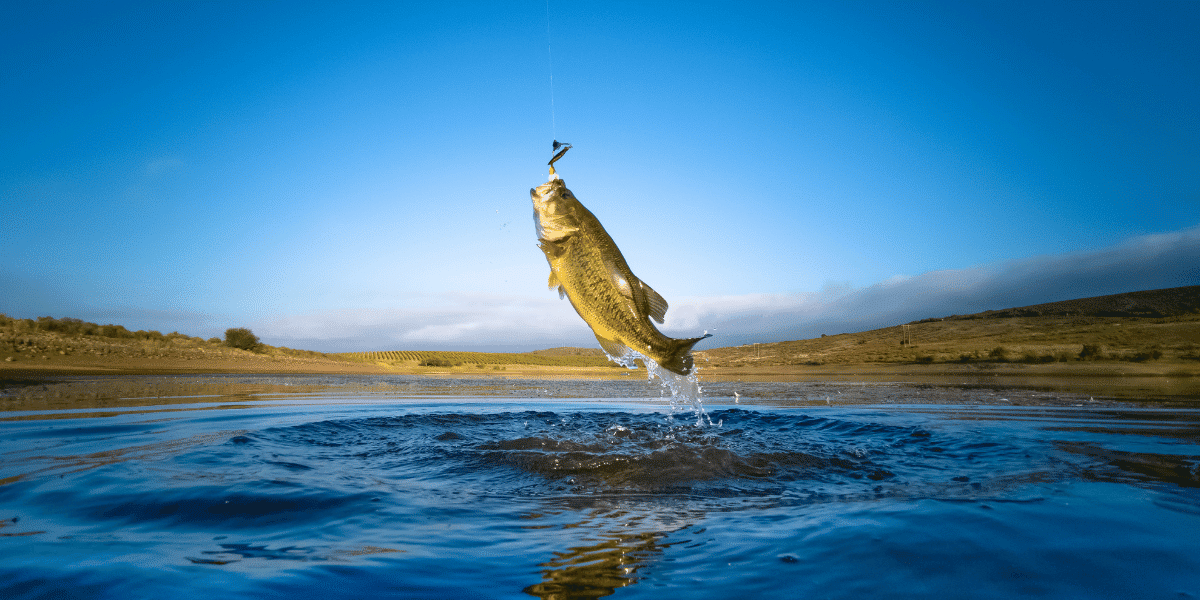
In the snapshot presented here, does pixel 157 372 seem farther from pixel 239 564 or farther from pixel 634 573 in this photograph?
pixel 634 573

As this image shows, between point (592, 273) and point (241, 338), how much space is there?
36.3m

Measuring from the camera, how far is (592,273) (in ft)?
13.5

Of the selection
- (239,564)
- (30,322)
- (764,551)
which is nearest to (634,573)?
(764,551)

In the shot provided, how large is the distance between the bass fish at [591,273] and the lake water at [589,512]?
1205 millimetres

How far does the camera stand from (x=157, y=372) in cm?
1923

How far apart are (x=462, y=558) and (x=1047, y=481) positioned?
4.38m

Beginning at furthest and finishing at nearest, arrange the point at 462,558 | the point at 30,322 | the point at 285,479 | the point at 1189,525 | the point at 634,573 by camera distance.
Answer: the point at 30,322, the point at 285,479, the point at 1189,525, the point at 462,558, the point at 634,573

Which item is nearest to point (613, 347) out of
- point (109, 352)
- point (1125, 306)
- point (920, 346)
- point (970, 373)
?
point (970, 373)

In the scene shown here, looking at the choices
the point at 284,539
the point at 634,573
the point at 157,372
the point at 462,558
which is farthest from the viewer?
the point at 157,372

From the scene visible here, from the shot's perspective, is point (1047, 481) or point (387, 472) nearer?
point (1047, 481)

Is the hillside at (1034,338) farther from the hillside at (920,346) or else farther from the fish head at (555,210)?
the fish head at (555,210)

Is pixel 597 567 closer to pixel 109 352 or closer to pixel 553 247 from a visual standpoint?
pixel 553 247

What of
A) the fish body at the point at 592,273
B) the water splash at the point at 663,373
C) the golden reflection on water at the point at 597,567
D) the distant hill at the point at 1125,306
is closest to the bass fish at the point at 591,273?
the fish body at the point at 592,273

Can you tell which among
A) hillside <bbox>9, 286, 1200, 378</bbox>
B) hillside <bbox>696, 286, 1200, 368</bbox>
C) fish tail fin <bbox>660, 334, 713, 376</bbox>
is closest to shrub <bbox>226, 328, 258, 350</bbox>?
hillside <bbox>9, 286, 1200, 378</bbox>
